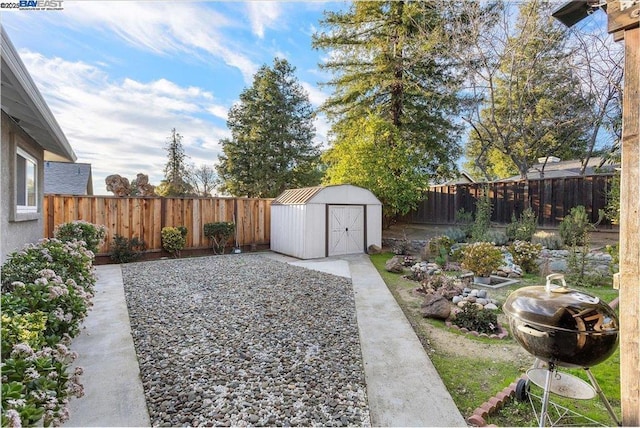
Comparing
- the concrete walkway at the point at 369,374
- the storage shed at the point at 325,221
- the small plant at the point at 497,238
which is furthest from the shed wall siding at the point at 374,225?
the concrete walkway at the point at 369,374

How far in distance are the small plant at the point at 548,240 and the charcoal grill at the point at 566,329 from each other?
24.6ft

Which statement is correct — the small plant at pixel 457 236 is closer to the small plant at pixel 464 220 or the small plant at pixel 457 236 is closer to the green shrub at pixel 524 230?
the small plant at pixel 464 220

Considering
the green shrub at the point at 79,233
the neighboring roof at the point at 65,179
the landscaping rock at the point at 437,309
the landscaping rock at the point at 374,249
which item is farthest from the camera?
the neighboring roof at the point at 65,179

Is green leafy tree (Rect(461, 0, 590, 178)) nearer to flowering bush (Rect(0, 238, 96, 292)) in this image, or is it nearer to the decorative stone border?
the decorative stone border

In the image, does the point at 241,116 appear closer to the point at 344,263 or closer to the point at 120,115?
the point at 120,115

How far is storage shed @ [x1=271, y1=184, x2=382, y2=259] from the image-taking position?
9156 millimetres

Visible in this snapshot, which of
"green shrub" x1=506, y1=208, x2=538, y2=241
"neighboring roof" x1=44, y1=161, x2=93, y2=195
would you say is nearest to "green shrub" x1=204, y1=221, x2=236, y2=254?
"neighboring roof" x1=44, y1=161, x2=93, y2=195

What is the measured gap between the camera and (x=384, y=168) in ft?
37.4

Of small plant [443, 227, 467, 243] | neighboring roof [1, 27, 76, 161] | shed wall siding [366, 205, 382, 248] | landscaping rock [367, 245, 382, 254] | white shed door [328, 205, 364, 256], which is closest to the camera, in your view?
neighboring roof [1, 27, 76, 161]

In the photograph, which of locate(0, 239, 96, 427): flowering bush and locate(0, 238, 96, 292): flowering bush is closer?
locate(0, 239, 96, 427): flowering bush

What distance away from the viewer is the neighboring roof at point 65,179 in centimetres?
1124

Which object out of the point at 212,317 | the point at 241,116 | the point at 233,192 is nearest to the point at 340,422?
the point at 212,317

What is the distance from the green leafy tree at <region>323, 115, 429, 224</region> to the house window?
8564 millimetres

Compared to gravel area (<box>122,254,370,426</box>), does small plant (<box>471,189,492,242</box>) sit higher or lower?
higher
